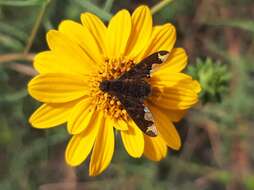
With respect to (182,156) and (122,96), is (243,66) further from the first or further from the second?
(122,96)

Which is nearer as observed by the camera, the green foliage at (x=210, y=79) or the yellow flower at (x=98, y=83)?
the yellow flower at (x=98, y=83)

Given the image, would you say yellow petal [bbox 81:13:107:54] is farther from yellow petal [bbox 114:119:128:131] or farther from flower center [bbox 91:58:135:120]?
yellow petal [bbox 114:119:128:131]

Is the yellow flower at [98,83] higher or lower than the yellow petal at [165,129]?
higher

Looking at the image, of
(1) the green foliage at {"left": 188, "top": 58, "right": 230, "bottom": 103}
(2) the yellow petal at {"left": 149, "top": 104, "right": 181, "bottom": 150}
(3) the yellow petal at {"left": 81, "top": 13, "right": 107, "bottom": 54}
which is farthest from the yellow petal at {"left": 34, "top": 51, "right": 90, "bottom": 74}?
(1) the green foliage at {"left": 188, "top": 58, "right": 230, "bottom": 103}

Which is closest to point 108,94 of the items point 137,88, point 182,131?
point 137,88

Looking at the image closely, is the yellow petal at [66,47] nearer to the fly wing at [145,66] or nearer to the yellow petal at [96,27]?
the yellow petal at [96,27]

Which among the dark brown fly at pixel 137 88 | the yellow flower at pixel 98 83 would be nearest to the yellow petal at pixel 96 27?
the yellow flower at pixel 98 83

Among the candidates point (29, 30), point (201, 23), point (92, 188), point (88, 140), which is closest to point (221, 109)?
point (201, 23)
